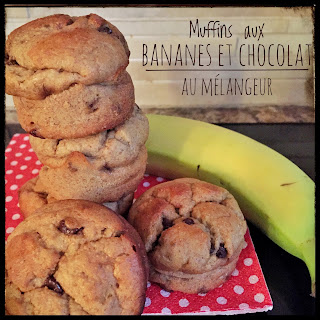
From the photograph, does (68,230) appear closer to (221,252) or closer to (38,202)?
(38,202)

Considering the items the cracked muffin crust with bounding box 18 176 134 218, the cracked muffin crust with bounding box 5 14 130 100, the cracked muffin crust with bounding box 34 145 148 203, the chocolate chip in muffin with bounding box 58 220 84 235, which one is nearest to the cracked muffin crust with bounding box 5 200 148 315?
the chocolate chip in muffin with bounding box 58 220 84 235

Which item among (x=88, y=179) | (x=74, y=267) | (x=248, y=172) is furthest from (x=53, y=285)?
(x=248, y=172)

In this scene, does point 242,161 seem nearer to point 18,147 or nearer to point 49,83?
point 49,83

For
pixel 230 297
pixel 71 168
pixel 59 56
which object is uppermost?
pixel 59 56

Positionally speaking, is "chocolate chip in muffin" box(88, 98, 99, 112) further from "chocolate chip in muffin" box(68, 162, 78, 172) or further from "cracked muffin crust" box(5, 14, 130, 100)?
"chocolate chip in muffin" box(68, 162, 78, 172)
